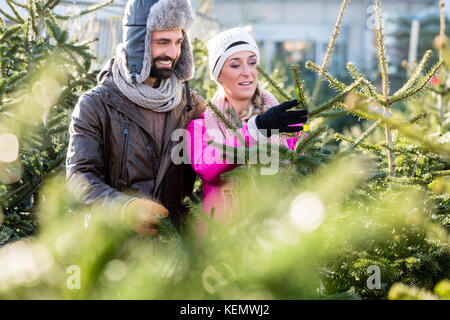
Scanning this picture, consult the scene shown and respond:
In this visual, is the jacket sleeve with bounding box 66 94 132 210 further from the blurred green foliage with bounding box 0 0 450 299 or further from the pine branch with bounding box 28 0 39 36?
the pine branch with bounding box 28 0 39 36

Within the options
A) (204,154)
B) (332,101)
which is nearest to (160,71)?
(204,154)

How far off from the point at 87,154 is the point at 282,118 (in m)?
1.10

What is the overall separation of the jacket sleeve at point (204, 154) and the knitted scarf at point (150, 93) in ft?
0.61

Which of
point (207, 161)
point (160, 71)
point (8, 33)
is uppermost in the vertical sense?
point (8, 33)

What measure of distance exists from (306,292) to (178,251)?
0.30 m

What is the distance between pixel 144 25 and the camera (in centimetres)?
278

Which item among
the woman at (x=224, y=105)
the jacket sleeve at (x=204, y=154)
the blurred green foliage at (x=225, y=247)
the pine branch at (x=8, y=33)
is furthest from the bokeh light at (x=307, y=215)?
the pine branch at (x=8, y=33)

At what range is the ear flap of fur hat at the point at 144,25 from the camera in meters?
2.73

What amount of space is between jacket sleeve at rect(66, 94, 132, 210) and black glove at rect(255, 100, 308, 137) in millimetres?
801

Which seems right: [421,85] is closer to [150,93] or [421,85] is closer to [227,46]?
[227,46]

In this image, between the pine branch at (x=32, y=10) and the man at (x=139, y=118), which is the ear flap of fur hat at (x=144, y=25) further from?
the pine branch at (x=32, y=10)

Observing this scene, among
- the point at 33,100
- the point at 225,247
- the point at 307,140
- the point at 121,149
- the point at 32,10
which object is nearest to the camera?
the point at 225,247

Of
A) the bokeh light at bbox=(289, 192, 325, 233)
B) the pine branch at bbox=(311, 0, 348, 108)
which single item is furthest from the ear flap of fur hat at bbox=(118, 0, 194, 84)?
the bokeh light at bbox=(289, 192, 325, 233)
